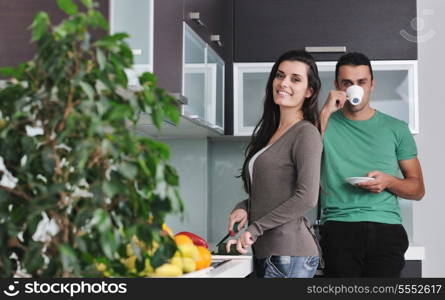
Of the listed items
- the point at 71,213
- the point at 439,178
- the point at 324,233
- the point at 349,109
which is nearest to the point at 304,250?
the point at 324,233

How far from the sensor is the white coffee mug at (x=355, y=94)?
246cm

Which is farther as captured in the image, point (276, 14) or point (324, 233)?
point (276, 14)

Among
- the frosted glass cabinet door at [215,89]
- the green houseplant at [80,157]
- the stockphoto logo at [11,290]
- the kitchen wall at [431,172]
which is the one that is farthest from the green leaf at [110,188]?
the kitchen wall at [431,172]

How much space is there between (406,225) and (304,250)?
1.82 meters

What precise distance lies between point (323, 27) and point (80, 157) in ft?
8.52

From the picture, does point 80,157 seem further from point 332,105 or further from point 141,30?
point 332,105

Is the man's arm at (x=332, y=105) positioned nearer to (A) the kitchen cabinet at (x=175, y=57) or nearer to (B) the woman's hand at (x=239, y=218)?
(A) the kitchen cabinet at (x=175, y=57)

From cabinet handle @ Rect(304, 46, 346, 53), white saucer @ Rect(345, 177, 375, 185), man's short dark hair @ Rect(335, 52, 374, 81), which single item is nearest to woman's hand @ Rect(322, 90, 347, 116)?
man's short dark hair @ Rect(335, 52, 374, 81)

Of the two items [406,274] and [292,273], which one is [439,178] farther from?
[292,273]

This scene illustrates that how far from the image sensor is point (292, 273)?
74.8 inches

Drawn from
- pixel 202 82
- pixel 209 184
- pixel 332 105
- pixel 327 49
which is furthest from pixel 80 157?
pixel 209 184

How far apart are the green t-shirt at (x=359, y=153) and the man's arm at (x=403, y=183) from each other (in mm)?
30

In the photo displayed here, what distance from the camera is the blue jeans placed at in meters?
1.90

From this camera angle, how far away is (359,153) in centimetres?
248
